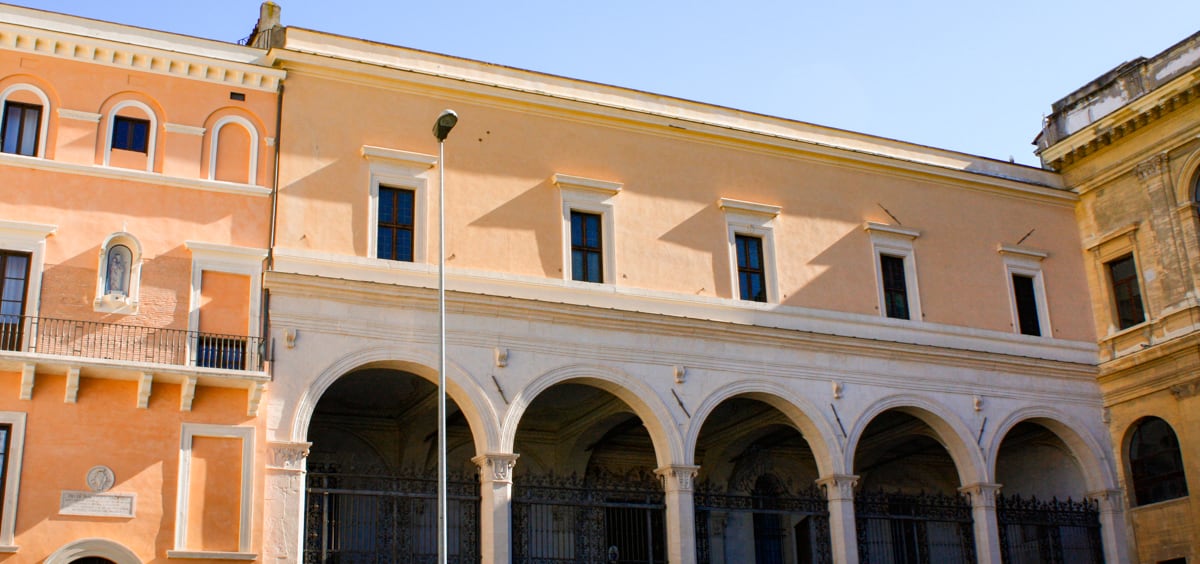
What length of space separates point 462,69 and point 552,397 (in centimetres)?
653

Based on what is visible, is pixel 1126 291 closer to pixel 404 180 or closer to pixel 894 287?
pixel 894 287

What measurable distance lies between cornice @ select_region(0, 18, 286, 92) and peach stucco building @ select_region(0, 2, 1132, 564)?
5cm

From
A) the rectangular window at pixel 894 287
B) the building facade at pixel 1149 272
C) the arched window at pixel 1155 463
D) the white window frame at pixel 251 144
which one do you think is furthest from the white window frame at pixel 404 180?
the arched window at pixel 1155 463

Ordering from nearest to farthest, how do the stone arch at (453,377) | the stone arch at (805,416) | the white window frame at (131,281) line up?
the white window frame at (131,281), the stone arch at (453,377), the stone arch at (805,416)

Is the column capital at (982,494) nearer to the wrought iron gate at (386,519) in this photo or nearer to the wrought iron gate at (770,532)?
the wrought iron gate at (770,532)

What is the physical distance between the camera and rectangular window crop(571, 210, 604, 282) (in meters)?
22.8

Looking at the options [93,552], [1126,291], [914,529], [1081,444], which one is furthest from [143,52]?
[1126,291]

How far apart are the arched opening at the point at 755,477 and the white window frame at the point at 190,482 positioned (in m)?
10.6

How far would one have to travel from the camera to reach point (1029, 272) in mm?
26969

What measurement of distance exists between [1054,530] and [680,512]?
862 centimetres

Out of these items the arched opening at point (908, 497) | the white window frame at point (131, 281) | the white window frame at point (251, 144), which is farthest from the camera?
the arched opening at point (908, 497)

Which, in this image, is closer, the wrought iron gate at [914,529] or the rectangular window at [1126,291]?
the wrought iron gate at [914,529]

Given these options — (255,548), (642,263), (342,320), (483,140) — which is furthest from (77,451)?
(642,263)

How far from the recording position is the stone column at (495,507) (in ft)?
65.7
